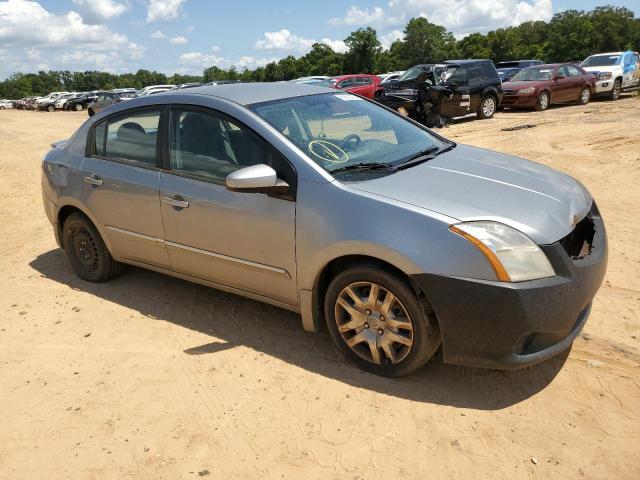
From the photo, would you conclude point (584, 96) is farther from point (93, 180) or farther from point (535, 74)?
point (93, 180)

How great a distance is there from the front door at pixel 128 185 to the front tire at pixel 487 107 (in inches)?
550

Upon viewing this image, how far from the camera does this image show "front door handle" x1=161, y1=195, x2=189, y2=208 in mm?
3875

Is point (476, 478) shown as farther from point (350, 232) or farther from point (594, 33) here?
point (594, 33)

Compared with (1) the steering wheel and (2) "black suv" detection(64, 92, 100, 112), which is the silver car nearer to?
(1) the steering wheel

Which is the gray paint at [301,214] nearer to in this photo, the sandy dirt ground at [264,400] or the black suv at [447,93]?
the sandy dirt ground at [264,400]

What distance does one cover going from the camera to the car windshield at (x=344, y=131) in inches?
140

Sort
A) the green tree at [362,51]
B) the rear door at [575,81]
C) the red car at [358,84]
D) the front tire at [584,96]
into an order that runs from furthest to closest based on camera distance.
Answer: the green tree at [362,51] → the red car at [358,84] → the front tire at [584,96] → the rear door at [575,81]

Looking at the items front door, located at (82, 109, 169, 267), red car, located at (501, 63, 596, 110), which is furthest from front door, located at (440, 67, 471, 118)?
front door, located at (82, 109, 169, 267)

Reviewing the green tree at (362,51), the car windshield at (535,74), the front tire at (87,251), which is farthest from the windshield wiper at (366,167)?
the green tree at (362,51)

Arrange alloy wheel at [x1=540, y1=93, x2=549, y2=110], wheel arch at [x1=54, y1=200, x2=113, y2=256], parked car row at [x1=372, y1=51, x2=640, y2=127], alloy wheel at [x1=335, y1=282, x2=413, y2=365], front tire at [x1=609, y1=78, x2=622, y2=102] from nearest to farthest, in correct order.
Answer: alloy wheel at [x1=335, y1=282, x2=413, y2=365] → wheel arch at [x1=54, y1=200, x2=113, y2=256] → parked car row at [x1=372, y1=51, x2=640, y2=127] → alloy wheel at [x1=540, y1=93, x2=549, y2=110] → front tire at [x1=609, y1=78, x2=622, y2=102]

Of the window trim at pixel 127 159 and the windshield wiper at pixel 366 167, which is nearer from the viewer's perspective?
the windshield wiper at pixel 366 167

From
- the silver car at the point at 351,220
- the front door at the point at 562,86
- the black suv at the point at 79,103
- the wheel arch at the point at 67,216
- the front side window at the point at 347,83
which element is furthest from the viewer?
the black suv at the point at 79,103

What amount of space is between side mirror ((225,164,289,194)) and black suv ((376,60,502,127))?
1216 centimetres

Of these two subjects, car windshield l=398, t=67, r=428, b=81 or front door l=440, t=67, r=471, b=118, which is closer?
front door l=440, t=67, r=471, b=118
